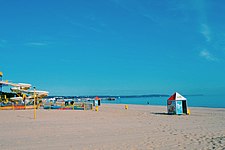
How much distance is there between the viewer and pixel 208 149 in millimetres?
6184

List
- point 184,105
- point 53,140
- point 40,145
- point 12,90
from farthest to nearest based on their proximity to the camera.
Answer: point 12,90 < point 184,105 < point 53,140 < point 40,145

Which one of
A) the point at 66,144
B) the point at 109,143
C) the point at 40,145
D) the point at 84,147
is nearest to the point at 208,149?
the point at 109,143

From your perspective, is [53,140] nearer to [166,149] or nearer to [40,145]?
[40,145]

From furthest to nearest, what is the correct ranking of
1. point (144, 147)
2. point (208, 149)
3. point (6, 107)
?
point (6, 107)
point (144, 147)
point (208, 149)

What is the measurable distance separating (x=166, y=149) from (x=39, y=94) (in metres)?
35.8

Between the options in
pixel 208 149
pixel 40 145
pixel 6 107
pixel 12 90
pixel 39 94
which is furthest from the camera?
pixel 39 94

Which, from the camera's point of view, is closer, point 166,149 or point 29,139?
point 166,149

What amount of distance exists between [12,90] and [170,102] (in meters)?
26.1

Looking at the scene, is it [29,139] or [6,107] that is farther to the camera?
[6,107]

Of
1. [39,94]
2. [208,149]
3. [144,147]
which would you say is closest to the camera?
[208,149]

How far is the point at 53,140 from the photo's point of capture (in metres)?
7.91

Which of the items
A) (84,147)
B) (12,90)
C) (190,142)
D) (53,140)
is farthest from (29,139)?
(12,90)

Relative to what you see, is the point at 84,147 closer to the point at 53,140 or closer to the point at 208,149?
the point at 53,140

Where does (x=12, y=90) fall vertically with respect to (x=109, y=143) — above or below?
above
